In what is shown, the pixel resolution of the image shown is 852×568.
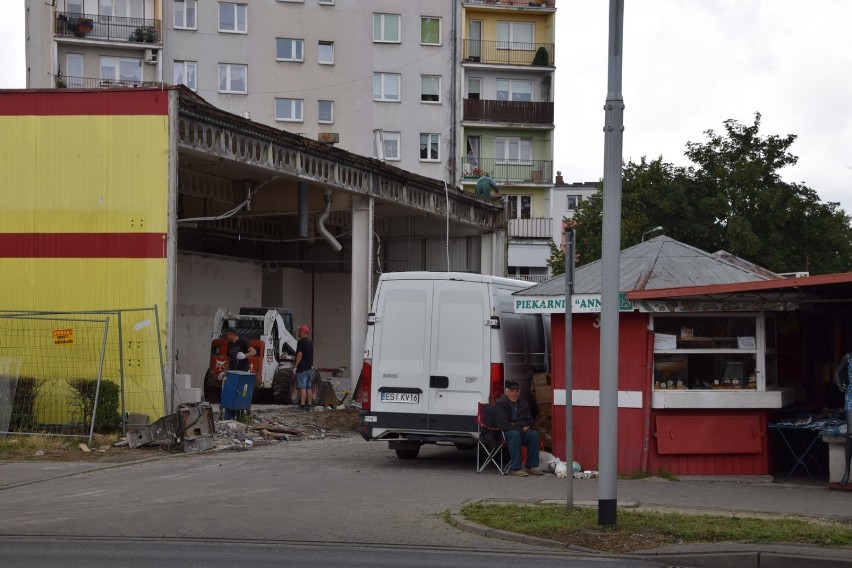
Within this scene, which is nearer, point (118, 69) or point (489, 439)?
point (489, 439)

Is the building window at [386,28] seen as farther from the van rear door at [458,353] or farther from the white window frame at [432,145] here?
the van rear door at [458,353]

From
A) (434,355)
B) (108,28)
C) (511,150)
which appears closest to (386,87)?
(511,150)

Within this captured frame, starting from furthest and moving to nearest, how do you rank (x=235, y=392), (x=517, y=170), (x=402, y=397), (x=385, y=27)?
1. (x=517, y=170)
2. (x=385, y=27)
3. (x=235, y=392)
4. (x=402, y=397)

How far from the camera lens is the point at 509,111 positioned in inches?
2596

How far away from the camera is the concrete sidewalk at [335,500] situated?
11.4 m

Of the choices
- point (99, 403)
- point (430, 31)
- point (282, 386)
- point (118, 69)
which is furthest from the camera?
point (430, 31)

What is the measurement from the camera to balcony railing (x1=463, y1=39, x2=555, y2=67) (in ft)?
217

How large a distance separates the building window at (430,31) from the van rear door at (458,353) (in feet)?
154

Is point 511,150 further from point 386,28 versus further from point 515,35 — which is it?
point 386,28

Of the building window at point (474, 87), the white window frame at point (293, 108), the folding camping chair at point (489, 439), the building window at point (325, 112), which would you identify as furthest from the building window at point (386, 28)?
the folding camping chair at point (489, 439)

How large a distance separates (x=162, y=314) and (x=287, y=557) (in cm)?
1238

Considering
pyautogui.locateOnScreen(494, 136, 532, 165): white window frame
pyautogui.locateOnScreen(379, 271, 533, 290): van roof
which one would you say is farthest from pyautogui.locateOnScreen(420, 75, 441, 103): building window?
pyautogui.locateOnScreen(379, 271, 533, 290): van roof

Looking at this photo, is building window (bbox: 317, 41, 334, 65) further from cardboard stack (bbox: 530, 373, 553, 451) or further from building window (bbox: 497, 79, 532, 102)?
cardboard stack (bbox: 530, 373, 553, 451)

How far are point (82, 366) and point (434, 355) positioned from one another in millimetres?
7972
